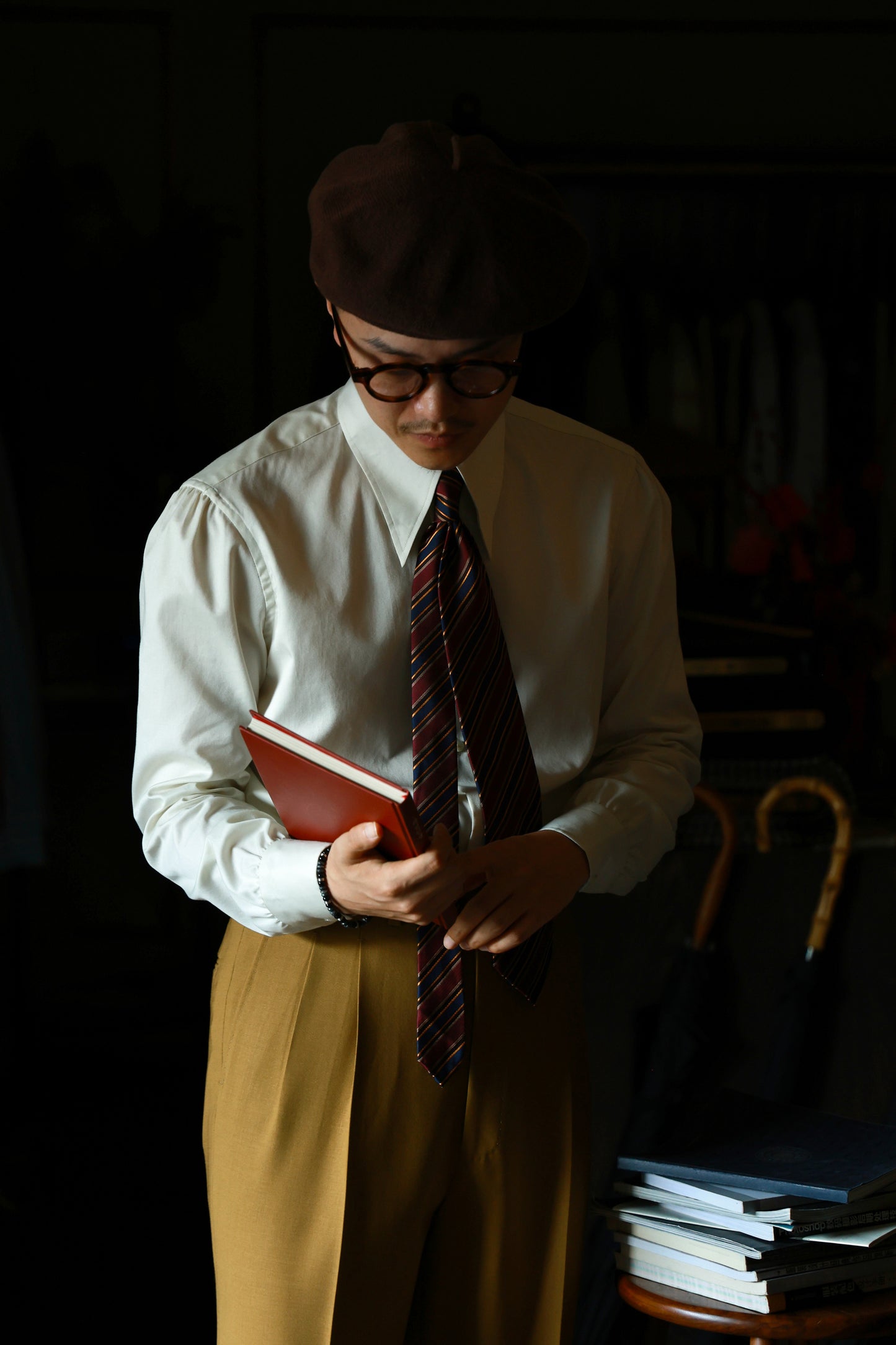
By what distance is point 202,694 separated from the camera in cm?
119

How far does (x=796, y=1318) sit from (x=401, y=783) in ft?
2.16

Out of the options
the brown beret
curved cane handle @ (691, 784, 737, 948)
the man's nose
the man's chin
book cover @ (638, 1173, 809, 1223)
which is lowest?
curved cane handle @ (691, 784, 737, 948)

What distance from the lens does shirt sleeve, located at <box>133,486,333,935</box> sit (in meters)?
1.16

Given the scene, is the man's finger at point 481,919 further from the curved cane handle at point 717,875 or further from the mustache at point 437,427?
the curved cane handle at point 717,875

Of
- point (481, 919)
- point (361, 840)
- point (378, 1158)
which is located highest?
point (361, 840)

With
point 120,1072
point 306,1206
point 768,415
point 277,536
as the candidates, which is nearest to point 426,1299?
point 306,1206

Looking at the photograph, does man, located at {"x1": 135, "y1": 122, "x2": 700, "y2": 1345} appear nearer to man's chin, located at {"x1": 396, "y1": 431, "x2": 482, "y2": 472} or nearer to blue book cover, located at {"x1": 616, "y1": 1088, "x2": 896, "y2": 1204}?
man's chin, located at {"x1": 396, "y1": 431, "x2": 482, "y2": 472}

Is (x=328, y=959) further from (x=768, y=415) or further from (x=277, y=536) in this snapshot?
(x=768, y=415)

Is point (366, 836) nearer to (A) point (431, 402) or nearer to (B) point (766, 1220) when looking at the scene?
(A) point (431, 402)

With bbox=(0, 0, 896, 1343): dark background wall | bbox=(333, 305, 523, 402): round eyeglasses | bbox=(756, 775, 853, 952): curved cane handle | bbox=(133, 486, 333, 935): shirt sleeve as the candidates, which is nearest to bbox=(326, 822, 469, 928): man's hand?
bbox=(133, 486, 333, 935): shirt sleeve

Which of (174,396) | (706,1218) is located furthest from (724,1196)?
(174,396)

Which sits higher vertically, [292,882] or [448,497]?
[448,497]

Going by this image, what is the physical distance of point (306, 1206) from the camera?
3.87 ft

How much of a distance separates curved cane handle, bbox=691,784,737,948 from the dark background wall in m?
0.07
